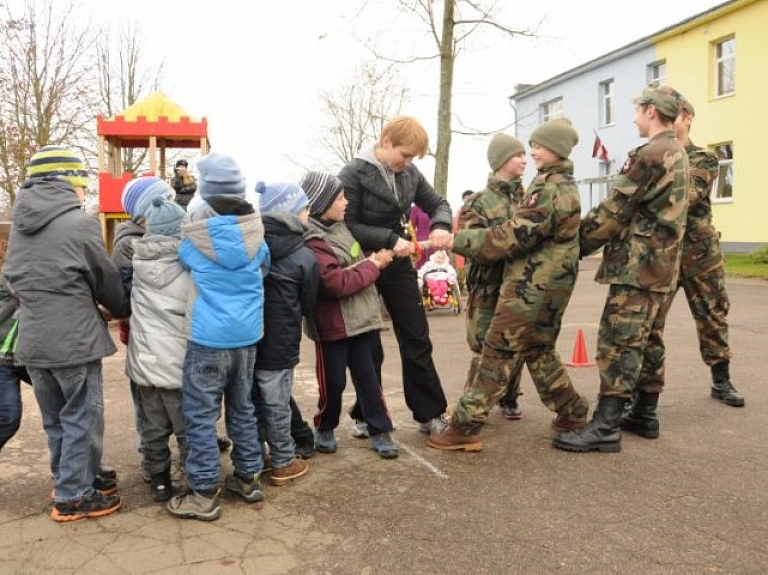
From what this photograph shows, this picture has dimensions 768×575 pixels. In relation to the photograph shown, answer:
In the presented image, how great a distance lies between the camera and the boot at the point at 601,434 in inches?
172

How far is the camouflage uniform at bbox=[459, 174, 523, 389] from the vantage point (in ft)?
15.4

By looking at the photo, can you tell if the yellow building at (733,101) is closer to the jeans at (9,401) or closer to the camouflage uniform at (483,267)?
the camouflage uniform at (483,267)

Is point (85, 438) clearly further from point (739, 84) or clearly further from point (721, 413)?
point (739, 84)

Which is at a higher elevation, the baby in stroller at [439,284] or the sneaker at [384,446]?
the baby in stroller at [439,284]

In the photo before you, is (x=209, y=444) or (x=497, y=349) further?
(x=497, y=349)

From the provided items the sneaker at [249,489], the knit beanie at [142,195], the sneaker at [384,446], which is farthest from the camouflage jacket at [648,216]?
the knit beanie at [142,195]

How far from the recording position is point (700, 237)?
5.26 m

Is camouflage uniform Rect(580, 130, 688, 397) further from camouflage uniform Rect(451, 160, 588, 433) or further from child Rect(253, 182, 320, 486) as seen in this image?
child Rect(253, 182, 320, 486)

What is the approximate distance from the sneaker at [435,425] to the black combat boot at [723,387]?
2.24 meters

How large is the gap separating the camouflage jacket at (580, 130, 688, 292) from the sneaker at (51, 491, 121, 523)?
2.96 metres

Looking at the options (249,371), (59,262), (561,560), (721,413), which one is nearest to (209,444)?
(249,371)

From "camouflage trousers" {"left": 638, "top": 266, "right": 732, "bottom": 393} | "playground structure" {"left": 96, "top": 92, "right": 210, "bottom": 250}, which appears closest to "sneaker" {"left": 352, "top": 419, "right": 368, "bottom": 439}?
"camouflage trousers" {"left": 638, "top": 266, "right": 732, "bottom": 393}

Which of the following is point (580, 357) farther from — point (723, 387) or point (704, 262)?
point (704, 262)

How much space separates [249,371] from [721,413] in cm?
346
